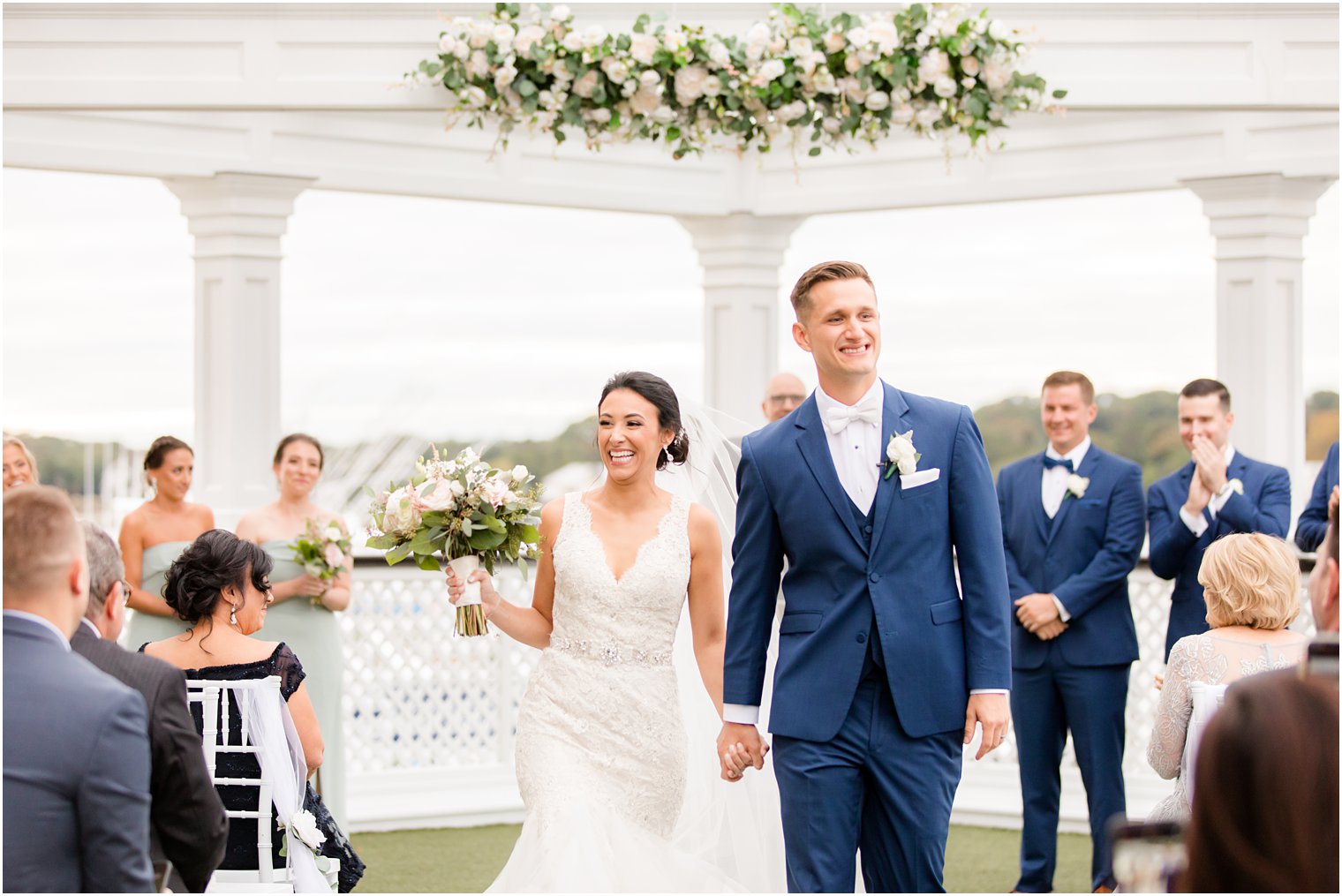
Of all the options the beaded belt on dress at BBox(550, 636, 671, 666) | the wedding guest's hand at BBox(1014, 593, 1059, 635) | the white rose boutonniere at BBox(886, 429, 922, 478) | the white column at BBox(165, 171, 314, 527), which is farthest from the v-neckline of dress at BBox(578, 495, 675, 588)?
the white column at BBox(165, 171, 314, 527)

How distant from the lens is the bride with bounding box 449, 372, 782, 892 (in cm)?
427

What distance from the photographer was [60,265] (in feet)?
67.5

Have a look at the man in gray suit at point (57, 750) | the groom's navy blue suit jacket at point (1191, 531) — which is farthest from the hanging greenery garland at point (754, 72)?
the man in gray suit at point (57, 750)

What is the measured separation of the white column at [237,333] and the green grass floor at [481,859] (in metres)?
1.93

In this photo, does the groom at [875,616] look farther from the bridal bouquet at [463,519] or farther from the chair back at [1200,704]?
the bridal bouquet at [463,519]

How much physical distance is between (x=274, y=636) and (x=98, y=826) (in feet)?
13.1

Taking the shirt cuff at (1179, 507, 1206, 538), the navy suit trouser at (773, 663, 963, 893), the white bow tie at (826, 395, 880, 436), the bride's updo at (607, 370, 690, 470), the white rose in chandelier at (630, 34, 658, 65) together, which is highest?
the white rose in chandelier at (630, 34, 658, 65)

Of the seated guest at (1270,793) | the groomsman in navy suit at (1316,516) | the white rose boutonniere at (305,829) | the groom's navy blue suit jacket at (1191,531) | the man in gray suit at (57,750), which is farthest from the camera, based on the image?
the groom's navy blue suit jacket at (1191,531)

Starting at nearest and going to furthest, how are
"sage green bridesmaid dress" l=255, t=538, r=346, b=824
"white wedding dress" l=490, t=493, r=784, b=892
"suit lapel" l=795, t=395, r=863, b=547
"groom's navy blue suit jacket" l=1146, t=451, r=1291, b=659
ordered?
"suit lapel" l=795, t=395, r=863, b=547, "white wedding dress" l=490, t=493, r=784, b=892, "groom's navy blue suit jacket" l=1146, t=451, r=1291, b=659, "sage green bridesmaid dress" l=255, t=538, r=346, b=824

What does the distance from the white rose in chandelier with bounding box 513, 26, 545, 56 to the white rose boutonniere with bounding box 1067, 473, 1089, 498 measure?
2708 millimetres

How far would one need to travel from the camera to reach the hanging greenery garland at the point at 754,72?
5.93 meters

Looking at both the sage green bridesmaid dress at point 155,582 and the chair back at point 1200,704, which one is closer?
the chair back at point 1200,704

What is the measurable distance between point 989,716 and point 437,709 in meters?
5.01

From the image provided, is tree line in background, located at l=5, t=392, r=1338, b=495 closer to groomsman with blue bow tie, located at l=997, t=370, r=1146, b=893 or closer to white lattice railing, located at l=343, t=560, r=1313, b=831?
white lattice railing, located at l=343, t=560, r=1313, b=831
